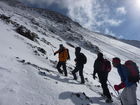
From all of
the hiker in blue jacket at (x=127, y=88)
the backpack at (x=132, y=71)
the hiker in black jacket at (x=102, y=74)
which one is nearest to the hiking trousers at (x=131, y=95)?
the hiker in blue jacket at (x=127, y=88)

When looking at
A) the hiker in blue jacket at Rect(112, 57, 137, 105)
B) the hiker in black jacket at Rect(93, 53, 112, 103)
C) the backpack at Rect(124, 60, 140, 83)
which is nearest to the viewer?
the backpack at Rect(124, 60, 140, 83)

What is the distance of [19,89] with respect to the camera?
24.6 ft

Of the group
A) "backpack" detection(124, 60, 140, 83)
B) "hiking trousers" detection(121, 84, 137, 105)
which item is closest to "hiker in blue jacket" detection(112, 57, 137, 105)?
"hiking trousers" detection(121, 84, 137, 105)

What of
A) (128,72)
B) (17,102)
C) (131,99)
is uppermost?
(128,72)

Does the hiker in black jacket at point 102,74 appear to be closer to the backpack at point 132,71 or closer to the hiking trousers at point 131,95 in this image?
the hiking trousers at point 131,95

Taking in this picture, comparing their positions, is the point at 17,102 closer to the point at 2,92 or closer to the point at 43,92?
the point at 2,92

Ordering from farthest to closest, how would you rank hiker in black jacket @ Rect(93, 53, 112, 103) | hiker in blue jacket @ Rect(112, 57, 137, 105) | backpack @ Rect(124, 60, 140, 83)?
1. hiker in black jacket @ Rect(93, 53, 112, 103)
2. hiker in blue jacket @ Rect(112, 57, 137, 105)
3. backpack @ Rect(124, 60, 140, 83)

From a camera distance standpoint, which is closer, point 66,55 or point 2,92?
point 2,92

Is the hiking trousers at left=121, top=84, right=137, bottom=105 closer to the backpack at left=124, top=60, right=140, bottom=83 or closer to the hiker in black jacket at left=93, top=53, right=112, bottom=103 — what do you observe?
the backpack at left=124, top=60, right=140, bottom=83

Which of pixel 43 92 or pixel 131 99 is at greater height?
pixel 131 99

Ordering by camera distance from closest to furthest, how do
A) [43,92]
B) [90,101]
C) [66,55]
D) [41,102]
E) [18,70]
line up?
1. [41,102]
2. [43,92]
3. [90,101]
4. [18,70]
5. [66,55]

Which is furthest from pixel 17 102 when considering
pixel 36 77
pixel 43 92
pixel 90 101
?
pixel 90 101

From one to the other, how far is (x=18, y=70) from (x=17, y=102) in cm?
305

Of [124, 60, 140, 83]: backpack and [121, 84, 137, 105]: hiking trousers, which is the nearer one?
[124, 60, 140, 83]: backpack
